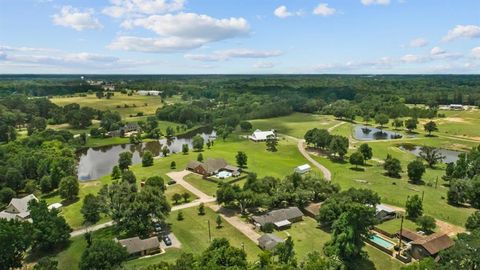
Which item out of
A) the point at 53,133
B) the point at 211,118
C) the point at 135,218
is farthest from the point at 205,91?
the point at 135,218

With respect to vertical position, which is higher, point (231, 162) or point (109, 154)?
point (231, 162)

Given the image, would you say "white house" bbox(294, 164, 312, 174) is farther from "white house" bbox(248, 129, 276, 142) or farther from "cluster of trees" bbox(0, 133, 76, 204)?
"cluster of trees" bbox(0, 133, 76, 204)

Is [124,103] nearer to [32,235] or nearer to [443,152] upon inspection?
[443,152]

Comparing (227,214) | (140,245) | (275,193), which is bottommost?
(227,214)

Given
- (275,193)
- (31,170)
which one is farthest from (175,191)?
(31,170)

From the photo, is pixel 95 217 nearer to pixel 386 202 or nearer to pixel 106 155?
pixel 386 202
